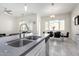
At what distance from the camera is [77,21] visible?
4.74m

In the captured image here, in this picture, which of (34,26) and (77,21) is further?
(77,21)

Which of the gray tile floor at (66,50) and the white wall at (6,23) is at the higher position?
the white wall at (6,23)

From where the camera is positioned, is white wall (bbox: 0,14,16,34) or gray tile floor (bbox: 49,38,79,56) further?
gray tile floor (bbox: 49,38,79,56)

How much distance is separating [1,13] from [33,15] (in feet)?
2.74

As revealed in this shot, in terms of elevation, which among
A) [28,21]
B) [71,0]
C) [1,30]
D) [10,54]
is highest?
[71,0]

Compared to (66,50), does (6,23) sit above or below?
above

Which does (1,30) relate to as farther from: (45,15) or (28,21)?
(45,15)

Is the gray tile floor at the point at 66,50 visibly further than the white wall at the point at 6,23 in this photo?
Yes

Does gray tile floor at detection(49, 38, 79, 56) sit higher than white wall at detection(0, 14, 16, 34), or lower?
lower

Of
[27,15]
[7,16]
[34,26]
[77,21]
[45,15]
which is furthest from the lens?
[77,21]

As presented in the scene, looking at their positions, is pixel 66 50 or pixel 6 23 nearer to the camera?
pixel 6 23

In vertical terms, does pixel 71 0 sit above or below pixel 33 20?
above

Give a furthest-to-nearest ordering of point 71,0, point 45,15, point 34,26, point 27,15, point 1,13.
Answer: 1. point 45,15
2. point 34,26
3. point 27,15
4. point 1,13
5. point 71,0

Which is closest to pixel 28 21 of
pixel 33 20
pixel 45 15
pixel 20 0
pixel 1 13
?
pixel 33 20
